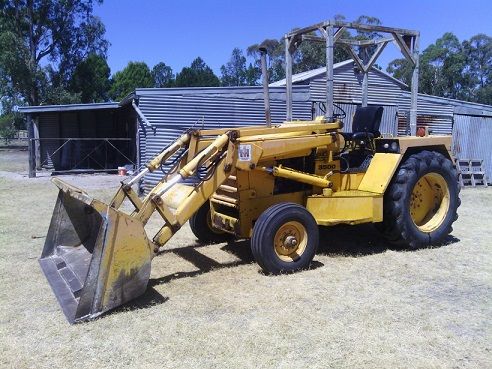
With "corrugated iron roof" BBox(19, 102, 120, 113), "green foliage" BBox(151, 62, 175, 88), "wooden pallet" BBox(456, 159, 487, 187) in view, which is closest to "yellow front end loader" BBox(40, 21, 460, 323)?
"wooden pallet" BBox(456, 159, 487, 187)

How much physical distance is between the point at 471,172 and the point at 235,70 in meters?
55.5

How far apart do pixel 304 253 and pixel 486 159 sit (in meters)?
12.0

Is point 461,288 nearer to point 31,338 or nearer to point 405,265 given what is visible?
point 405,265

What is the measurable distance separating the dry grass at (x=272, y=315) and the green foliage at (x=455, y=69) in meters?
38.1

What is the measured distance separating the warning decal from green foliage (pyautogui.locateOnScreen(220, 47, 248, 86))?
5788 cm

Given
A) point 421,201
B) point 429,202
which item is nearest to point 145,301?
point 421,201

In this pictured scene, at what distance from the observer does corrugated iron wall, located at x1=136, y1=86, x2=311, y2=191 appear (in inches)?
485

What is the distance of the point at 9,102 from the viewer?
106 feet

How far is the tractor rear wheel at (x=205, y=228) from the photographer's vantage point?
6961mm

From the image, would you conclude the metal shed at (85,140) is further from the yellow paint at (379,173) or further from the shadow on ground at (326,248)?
the yellow paint at (379,173)

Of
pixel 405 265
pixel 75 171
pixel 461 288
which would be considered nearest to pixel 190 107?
pixel 75 171

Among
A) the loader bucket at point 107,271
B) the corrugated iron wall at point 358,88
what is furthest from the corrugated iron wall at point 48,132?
the loader bucket at point 107,271

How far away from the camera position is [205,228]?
23.0ft

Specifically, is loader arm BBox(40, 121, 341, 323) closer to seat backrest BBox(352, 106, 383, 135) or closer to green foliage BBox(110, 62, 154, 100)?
seat backrest BBox(352, 106, 383, 135)
